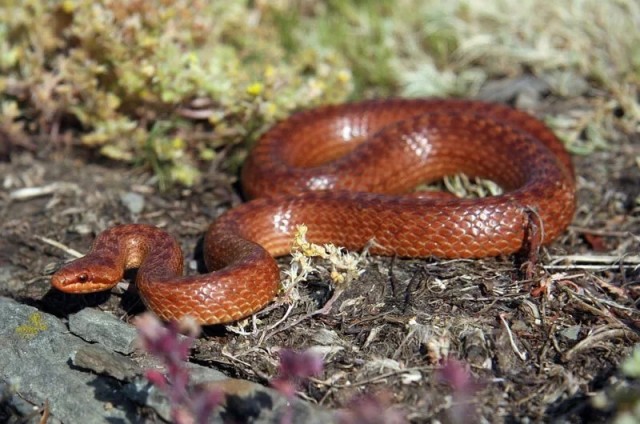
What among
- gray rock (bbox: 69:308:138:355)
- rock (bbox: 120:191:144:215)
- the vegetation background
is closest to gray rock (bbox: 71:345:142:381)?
gray rock (bbox: 69:308:138:355)

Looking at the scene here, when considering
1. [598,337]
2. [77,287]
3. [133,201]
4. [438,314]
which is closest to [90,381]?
[77,287]

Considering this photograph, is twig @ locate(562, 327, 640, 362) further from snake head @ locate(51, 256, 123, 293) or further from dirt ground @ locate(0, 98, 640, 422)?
snake head @ locate(51, 256, 123, 293)

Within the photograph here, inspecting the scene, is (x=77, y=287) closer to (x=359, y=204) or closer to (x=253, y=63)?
(x=359, y=204)

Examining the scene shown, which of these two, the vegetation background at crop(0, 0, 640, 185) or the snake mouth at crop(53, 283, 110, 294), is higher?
the vegetation background at crop(0, 0, 640, 185)

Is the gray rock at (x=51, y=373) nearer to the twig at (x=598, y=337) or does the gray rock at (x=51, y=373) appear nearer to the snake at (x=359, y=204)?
the snake at (x=359, y=204)

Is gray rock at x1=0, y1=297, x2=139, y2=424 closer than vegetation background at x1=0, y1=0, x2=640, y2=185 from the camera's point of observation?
Yes

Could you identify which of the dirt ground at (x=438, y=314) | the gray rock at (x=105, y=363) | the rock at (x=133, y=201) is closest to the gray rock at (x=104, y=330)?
the gray rock at (x=105, y=363)
